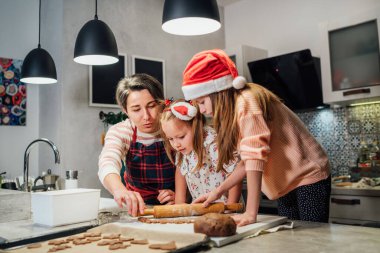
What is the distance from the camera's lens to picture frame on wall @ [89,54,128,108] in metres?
3.28

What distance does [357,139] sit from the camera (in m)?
3.14

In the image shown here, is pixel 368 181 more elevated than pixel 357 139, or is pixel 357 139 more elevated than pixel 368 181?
pixel 357 139

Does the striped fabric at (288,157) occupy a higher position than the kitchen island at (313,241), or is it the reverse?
the striped fabric at (288,157)

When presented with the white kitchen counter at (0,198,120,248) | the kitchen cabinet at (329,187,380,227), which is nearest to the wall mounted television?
the kitchen cabinet at (329,187,380,227)

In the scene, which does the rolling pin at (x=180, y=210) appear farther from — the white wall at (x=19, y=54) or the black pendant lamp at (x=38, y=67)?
the white wall at (x=19, y=54)

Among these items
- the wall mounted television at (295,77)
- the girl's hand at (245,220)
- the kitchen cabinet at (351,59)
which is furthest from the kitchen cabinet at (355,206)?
the girl's hand at (245,220)

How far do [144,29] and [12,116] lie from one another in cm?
145

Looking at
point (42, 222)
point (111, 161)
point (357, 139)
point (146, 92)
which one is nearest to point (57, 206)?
point (42, 222)

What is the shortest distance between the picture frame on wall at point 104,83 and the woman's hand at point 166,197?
1902 mm

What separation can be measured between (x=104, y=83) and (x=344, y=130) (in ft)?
6.84

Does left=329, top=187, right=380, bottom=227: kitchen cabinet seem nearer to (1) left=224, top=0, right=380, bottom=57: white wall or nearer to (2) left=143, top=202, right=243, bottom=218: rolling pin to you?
(1) left=224, top=0, right=380, bottom=57: white wall

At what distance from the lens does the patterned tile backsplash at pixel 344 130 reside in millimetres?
3068

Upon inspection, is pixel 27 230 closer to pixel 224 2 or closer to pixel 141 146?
pixel 141 146

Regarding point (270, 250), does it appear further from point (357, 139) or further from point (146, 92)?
point (357, 139)
